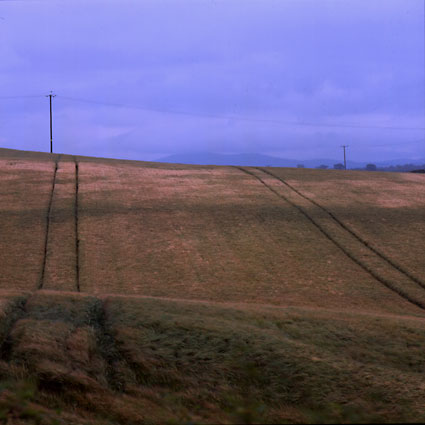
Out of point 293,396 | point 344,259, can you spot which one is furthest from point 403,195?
point 293,396

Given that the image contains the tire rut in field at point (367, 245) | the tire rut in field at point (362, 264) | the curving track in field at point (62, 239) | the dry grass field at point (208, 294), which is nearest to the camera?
the dry grass field at point (208, 294)

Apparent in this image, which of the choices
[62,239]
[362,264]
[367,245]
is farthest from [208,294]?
[367,245]

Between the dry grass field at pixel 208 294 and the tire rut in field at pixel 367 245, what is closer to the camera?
the dry grass field at pixel 208 294

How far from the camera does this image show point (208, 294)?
16.6 meters

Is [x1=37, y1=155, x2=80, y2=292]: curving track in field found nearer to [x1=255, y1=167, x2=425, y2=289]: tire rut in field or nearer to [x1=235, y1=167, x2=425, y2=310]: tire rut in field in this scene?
[x1=235, y1=167, x2=425, y2=310]: tire rut in field

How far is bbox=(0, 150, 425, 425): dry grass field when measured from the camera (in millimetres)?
6531

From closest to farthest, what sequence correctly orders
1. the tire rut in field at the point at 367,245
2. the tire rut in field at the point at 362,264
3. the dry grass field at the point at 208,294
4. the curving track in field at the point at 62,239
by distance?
the dry grass field at the point at 208,294 < the curving track in field at the point at 62,239 < the tire rut in field at the point at 362,264 < the tire rut in field at the point at 367,245

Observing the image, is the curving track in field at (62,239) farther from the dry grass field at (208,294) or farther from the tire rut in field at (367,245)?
the tire rut in field at (367,245)

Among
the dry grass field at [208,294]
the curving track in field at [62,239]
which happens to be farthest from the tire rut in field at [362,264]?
the curving track in field at [62,239]

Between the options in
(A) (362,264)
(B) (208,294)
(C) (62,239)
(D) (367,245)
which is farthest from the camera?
(D) (367,245)

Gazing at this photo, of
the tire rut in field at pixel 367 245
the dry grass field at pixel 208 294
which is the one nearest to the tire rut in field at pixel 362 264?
the dry grass field at pixel 208 294

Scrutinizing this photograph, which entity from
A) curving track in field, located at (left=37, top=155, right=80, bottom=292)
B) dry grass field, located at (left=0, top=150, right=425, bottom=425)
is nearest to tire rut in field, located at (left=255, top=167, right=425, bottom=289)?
dry grass field, located at (left=0, top=150, right=425, bottom=425)

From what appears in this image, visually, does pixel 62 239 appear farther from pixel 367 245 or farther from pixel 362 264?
pixel 367 245

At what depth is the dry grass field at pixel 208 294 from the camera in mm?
6531
